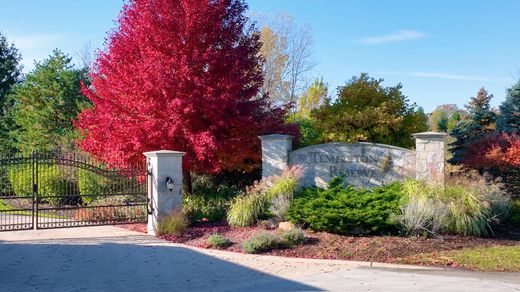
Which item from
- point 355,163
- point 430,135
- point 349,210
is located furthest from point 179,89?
point 430,135

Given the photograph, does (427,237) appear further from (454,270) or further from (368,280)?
(368,280)

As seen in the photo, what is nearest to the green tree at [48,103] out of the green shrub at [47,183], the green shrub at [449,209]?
the green shrub at [47,183]

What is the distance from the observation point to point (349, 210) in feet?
39.5

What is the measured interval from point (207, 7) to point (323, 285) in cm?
925

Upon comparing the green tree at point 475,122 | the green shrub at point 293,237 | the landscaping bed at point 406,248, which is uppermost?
the green tree at point 475,122

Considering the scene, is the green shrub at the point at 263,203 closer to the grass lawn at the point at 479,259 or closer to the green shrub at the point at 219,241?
the green shrub at the point at 219,241

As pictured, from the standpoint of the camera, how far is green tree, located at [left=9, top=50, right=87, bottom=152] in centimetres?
2533

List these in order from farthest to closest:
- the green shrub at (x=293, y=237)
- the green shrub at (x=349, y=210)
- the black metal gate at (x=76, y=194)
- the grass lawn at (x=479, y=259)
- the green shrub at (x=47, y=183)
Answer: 1. the green shrub at (x=47, y=183)
2. the black metal gate at (x=76, y=194)
3. the green shrub at (x=349, y=210)
4. the green shrub at (x=293, y=237)
5. the grass lawn at (x=479, y=259)

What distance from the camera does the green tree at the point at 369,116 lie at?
1666cm

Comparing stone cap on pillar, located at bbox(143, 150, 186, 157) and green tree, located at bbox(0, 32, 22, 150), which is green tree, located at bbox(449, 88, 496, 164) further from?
green tree, located at bbox(0, 32, 22, 150)

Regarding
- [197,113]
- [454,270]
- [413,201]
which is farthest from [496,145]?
[197,113]

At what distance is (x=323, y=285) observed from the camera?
325 inches

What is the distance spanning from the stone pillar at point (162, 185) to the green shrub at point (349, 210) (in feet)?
9.85

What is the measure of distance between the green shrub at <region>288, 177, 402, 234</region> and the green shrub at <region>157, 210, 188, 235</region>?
2644mm
